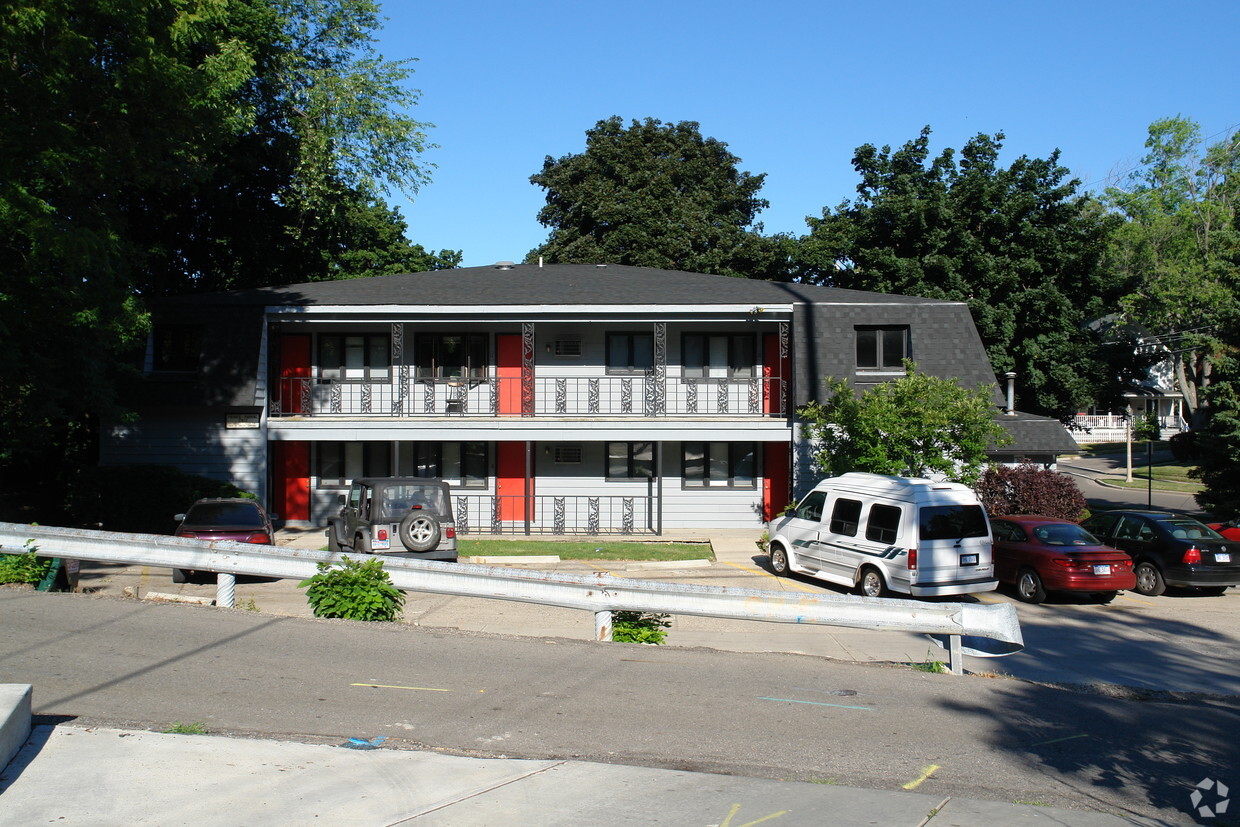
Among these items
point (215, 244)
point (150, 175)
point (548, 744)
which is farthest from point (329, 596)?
point (215, 244)

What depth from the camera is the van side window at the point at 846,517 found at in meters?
16.0

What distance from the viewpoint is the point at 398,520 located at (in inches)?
654

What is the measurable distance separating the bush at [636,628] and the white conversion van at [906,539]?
624 cm

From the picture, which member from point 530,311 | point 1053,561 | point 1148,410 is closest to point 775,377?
point 530,311

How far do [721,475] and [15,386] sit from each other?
1583 centimetres

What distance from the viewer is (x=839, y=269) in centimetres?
3828

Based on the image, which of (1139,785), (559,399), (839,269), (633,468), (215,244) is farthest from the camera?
(839,269)

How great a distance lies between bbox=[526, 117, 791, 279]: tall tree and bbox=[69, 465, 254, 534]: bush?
83.7 feet

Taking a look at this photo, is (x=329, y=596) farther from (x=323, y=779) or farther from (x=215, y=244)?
(x=215, y=244)

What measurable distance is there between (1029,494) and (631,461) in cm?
958

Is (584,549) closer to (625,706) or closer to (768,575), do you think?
(768,575)

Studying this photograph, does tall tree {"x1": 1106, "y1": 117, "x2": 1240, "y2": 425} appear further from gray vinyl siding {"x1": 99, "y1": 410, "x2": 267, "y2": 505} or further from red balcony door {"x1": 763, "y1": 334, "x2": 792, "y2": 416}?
gray vinyl siding {"x1": 99, "y1": 410, "x2": 267, "y2": 505}

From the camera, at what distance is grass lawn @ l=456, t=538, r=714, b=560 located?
19734 mm

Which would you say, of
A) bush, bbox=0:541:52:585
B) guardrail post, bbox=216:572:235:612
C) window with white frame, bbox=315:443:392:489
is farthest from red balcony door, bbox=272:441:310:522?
guardrail post, bbox=216:572:235:612
